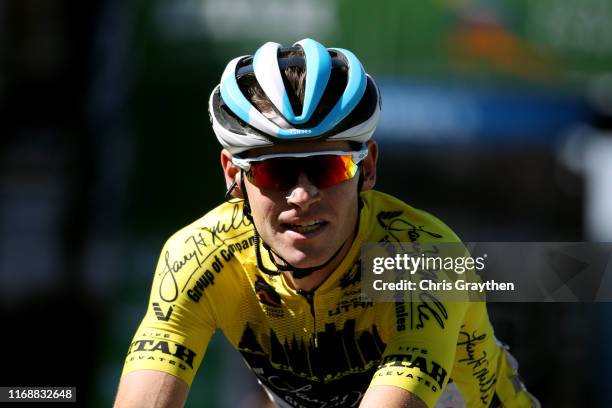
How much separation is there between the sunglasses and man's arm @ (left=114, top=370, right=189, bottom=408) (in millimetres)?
885

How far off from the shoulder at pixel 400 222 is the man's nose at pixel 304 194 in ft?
1.65

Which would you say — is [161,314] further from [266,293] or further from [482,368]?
[482,368]

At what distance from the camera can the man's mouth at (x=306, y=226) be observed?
467cm

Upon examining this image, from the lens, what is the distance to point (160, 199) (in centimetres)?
1291

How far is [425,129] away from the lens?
1316 cm

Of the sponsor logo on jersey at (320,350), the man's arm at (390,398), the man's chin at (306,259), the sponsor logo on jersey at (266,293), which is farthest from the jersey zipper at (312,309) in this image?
the man's arm at (390,398)

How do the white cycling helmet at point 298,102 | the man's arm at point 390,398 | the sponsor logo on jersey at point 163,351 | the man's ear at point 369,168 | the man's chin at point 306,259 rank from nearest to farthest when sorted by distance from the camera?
the man's arm at point 390,398 → the white cycling helmet at point 298,102 → the man's chin at point 306,259 → the sponsor logo on jersey at point 163,351 → the man's ear at point 369,168

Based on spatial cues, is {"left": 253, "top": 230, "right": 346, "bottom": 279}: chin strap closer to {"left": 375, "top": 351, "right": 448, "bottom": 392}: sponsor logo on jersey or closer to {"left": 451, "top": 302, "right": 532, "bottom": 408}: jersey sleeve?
{"left": 375, "top": 351, "right": 448, "bottom": 392}: sponsor logo on jersey

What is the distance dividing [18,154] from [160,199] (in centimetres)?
457

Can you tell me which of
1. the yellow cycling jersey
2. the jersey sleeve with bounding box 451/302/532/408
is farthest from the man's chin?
the jersey sleeve with bounding box 451/302/532/408

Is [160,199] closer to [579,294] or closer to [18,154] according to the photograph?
[18,154]

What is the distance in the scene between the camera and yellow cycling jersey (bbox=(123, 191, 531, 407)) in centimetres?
494

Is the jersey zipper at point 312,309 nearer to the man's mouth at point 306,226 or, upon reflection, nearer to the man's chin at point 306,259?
the man's chin at point 306,259

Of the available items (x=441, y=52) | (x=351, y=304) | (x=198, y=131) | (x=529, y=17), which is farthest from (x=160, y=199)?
(x=351, y=304)
